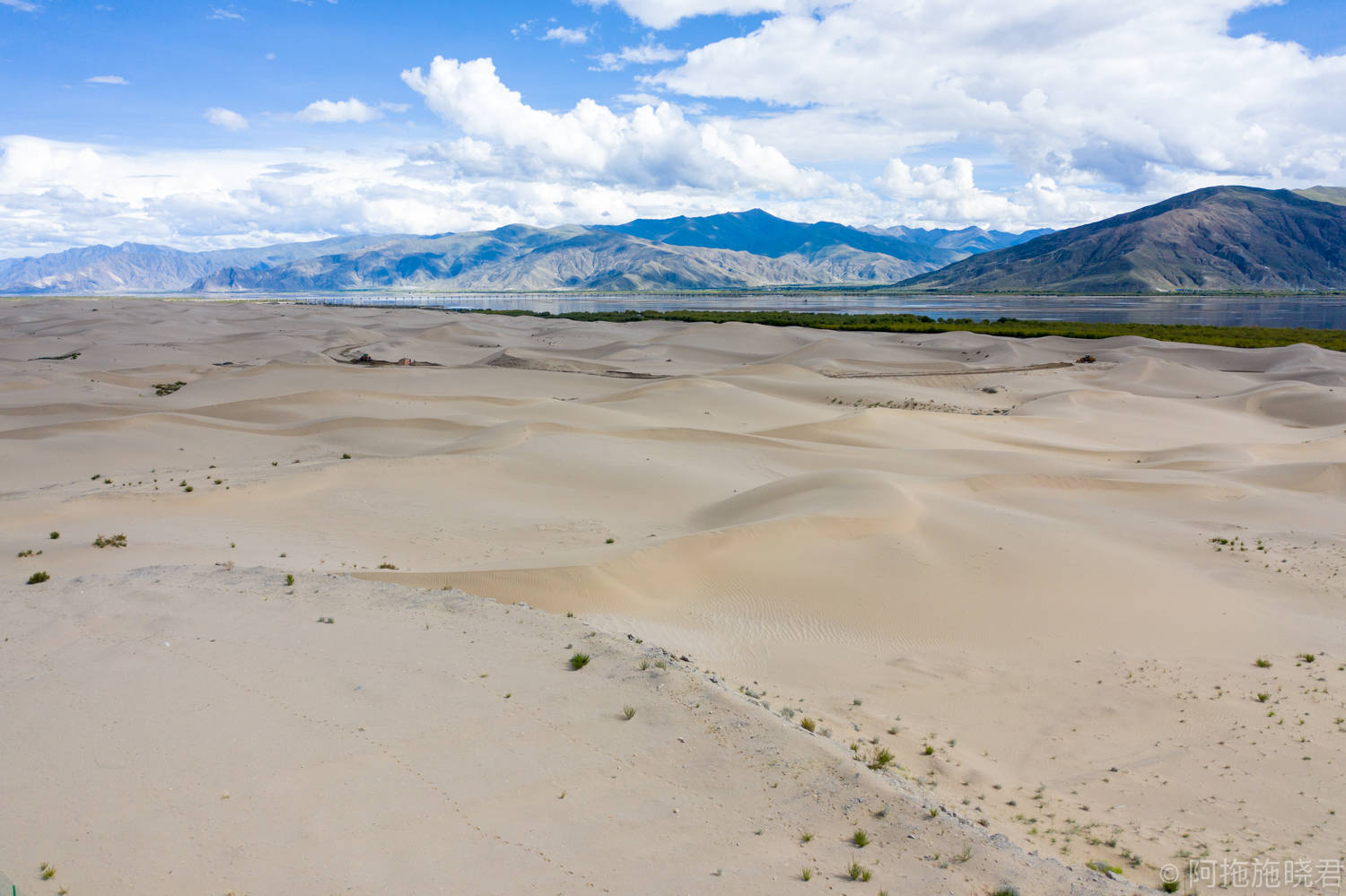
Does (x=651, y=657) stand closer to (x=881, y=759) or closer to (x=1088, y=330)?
(x=881, y=759)

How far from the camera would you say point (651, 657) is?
26.7 ft

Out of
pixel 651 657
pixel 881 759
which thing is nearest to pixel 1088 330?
pixel 651 657

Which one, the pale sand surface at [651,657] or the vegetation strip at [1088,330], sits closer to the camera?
the pale sand surface at [651,657]

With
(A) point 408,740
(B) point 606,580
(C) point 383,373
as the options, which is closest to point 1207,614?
(B) point 606,580

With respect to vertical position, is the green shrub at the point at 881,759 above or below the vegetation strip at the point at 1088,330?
below

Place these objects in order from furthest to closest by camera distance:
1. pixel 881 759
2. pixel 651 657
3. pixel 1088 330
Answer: pixel 1088 330, pixel 651 657, pixel 881 759

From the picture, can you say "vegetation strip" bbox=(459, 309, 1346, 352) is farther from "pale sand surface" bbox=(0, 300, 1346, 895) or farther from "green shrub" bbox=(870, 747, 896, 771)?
"green shrub" bbox=(870, 747, 896, 771)

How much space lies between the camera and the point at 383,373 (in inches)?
1671

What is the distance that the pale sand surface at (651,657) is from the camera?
5344mm

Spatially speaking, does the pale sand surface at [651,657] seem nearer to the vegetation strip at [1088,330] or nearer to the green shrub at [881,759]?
the green shrub at [881,759]

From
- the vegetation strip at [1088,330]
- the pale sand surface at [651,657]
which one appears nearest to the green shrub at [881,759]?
the pale sand surface at [651,657]

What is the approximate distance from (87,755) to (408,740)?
2.55 meters

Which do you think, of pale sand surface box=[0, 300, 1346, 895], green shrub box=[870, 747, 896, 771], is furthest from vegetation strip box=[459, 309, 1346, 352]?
green shrub box=[870, 747, 896, 771]

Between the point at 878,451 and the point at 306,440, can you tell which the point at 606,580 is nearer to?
the point at 878,451
